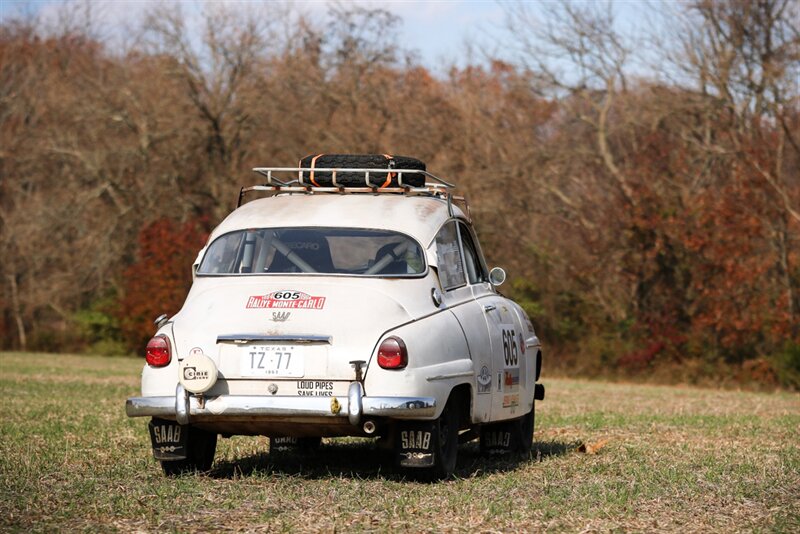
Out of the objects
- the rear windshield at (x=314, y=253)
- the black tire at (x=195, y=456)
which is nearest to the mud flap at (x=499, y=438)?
the rear windshield at (x=314, y=253)

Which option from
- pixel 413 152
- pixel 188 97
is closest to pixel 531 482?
pixel 413 152

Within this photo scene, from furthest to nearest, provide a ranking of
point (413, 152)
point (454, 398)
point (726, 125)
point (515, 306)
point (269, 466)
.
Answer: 1. point (413, 152)
2. point (726, 125)
3. point (515, 306)
4. point (269, 466)
5. point (454, 398)

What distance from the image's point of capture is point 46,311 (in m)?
49.6

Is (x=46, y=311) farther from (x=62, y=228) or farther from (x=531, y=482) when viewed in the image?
(x=531, y=482)

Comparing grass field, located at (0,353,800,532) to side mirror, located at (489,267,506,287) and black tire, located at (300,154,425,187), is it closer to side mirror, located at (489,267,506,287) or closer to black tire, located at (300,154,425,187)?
side mirror, located at (489,267,506,287)

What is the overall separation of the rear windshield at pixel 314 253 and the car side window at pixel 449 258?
261 millimetres

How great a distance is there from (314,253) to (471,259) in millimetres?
1867

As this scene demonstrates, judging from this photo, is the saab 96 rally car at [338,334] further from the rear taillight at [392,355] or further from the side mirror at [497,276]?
the side mirror at [497,276]

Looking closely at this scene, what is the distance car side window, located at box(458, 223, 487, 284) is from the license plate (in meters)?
2.46

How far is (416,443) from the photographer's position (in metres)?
9.34

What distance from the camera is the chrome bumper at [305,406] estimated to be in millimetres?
8852

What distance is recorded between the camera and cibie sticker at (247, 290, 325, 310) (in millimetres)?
9336

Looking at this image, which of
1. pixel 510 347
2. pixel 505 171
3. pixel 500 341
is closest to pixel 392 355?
pixel 500 341

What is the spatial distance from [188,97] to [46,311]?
9.62m
